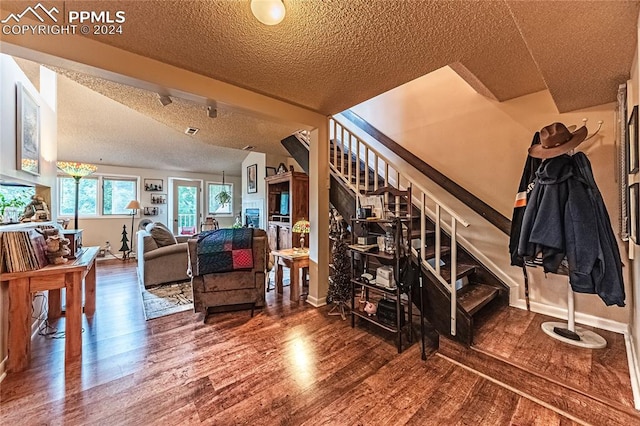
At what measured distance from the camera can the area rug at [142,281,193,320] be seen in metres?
2.86

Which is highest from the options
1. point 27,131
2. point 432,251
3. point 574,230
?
point 27,131

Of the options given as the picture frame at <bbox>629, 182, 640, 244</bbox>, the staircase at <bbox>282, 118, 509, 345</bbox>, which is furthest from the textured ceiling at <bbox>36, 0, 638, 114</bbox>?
the staircase at <bbox>282, 118, 509, 345</bbox>

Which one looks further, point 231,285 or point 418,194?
point 418,194

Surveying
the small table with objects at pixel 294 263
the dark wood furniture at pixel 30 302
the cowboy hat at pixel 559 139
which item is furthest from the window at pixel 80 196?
the cowboy hat at pixel 559 139

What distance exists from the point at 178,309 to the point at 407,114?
4.06 metres

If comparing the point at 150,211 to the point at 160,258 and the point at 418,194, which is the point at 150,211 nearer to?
the point at 160,258

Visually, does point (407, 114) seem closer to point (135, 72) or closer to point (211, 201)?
point (135, 72)

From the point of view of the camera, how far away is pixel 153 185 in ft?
22.2

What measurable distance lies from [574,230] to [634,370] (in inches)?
38.5

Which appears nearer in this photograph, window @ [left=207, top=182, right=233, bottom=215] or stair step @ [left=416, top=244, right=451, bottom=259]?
stair step @ [left=416, top=244, right=451, bottom=259]

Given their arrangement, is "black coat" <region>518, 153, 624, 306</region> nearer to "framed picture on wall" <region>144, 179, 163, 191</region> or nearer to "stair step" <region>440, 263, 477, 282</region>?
"stair step" <region>440, 263, 477, 282</region>

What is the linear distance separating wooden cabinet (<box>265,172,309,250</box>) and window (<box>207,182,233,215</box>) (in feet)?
10.2

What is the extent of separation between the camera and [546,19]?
131 cm

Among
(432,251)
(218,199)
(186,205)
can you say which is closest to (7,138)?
(432,251)
